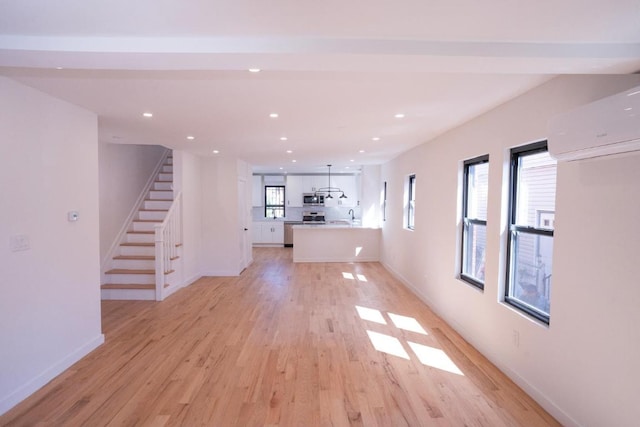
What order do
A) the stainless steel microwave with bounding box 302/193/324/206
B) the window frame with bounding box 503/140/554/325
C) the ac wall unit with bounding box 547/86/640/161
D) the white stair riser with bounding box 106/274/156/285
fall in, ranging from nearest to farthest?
the ac wall unit with bounding box 547/86/640/161
the window frame with bounding box 503/140/554/325
the white stair riser with bounding box 106/274/156/285
the stainless steel microwave with bounding box 302/193/324/206

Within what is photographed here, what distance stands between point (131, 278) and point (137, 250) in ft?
1.93

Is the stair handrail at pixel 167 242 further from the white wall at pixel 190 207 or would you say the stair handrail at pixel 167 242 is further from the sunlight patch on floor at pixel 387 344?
the sunlight patch on floor at pixel 387 344

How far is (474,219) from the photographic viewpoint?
3676 millimetres

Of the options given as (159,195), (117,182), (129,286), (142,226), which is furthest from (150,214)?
(129,286)

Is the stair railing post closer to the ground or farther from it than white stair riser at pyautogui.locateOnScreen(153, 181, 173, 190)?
closer to the ground

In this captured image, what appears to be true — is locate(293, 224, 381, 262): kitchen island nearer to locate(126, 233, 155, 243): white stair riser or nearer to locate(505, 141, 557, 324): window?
locate(126, 233, 155, 243): white stair riser

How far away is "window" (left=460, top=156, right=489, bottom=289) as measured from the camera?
3.55m

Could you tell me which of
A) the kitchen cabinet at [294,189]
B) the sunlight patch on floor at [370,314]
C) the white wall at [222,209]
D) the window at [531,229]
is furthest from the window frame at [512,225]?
the kitchen cabinet at [294,189]

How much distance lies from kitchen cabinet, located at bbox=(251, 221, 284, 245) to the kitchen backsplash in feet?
1.63

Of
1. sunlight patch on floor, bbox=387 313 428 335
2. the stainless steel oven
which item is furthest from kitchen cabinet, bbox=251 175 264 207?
sunlight patch on floor, bbox=387 313 428 335

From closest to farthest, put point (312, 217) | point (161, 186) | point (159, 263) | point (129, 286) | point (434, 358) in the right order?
1. point (434, 358)
2. point (159, 263)
3. point (129, 286)
4. point (161, 186)
5. point (312, 217)

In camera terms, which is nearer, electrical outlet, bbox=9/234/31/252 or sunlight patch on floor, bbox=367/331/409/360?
electrical outlet, bbox=9/234/31/252

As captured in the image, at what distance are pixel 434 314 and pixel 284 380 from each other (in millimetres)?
2453

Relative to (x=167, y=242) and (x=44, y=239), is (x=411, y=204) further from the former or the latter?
(x=44, y=239)
